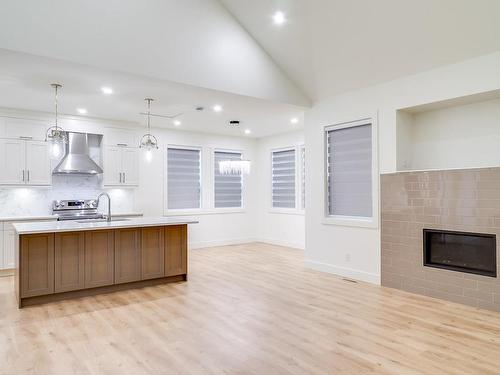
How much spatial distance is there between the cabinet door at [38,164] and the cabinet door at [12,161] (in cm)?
8

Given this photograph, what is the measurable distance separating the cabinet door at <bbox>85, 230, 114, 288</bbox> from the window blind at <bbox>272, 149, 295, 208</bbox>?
4.77 meters

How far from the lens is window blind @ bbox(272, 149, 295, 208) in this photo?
8625 millimetres

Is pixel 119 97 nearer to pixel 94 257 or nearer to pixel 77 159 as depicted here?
pixel 77 159

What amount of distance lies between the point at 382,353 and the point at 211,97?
13.4ft

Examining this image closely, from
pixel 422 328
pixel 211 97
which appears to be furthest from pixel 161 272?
pixel 422 328

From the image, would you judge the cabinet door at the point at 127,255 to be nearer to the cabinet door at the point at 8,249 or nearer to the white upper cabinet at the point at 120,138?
the cabinet door at the point at 8,249

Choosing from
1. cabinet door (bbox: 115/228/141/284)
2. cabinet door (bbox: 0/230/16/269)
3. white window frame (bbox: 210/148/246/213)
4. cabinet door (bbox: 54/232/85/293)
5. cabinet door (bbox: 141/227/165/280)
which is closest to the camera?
cabinet door (bbox: 54/232/85/293)

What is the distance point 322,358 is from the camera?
290 centimetres

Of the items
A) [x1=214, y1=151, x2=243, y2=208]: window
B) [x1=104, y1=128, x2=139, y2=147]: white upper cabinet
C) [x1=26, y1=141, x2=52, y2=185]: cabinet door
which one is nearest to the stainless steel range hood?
[x1=26, y1=141, x2=52, y2=185]: cabinet door

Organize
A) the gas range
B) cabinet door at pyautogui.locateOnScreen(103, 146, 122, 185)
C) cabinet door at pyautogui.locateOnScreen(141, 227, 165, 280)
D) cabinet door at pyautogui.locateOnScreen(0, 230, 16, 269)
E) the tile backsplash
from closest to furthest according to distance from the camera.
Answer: cabinet door at pyautogui.locateOnScreen(141, 227, 165, 280), cabinet door at pyautogui.locateOnScreen(0, 230, 16, 269), the tile backsplash, the gas range, cabinet door at pyautogui.locateOnScreen(103, 146, 122, 185)

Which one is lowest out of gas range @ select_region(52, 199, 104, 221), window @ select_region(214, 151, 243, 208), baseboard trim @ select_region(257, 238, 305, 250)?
baseboard trim @ select_region(257, 238, 305, 250)

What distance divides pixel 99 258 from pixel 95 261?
0.20 feet

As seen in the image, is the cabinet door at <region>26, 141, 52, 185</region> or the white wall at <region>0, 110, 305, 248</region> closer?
the cabinet door at <region>26, 141, 52, 185</region>

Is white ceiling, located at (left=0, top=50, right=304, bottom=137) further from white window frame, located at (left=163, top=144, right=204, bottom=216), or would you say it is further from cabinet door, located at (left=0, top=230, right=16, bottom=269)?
cabinet door, located at (left=0, top=230, right=16, bottom=269)
